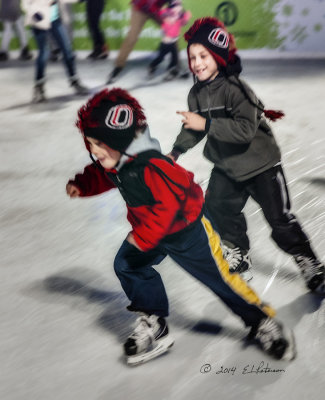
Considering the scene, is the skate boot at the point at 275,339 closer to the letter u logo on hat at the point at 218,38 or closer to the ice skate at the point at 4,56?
the letter u logo on hat at the point at 218,38

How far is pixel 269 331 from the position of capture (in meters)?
1.73

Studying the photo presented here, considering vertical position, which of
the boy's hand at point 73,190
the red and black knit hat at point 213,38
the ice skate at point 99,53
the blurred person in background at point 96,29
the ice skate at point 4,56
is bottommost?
the ice skate at point 4,56

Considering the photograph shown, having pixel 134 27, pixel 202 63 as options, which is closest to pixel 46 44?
pixel 134 27

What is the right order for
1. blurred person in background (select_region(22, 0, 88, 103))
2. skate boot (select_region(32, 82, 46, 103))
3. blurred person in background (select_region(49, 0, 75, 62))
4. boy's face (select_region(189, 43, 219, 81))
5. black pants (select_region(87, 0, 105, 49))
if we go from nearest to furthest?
boy's face (select_region(189, 43, 219, 81)), blurred person in background (select_region(22, 0, 88, 103)), skate boot (select_region(32, 82, 46, 103)), black pants (select_region(87, 0, 105, 49)), blurred person in background (select_region(49, 0, 75, 62))

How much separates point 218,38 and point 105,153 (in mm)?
623

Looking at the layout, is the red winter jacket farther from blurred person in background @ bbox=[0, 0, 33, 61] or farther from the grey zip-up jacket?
blurred person in background @ bbox=[0, 0, 33, 61]

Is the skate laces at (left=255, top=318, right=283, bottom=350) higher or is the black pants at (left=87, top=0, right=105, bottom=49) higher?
the skate laces at (left=255, top=318, right=283, bottom=350)

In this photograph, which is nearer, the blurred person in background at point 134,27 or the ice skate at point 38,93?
the ice skate at point 38,93

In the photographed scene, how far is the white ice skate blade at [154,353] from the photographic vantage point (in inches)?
70.0

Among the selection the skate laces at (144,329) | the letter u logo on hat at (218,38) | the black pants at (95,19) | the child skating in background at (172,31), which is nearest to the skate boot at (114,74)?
the child skating in background at (172,31)

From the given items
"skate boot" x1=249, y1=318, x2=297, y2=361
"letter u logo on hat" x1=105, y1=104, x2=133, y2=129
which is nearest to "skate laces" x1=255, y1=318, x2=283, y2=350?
"skate boot" x1=249, y1=318, x2=297, y2=361

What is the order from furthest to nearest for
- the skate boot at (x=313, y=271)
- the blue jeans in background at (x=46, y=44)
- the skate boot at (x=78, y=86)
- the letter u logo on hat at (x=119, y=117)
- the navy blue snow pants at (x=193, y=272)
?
the skate boot at (x=78, y=86) < the blue jeans in background at (x=46, y=44) < the skate boot at (x=313, y=271) < the navy blue snow pants at (x=193, y=272) < the letter u logo on hat at (x=119, y=117)

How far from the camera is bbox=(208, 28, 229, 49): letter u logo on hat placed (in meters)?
1.82

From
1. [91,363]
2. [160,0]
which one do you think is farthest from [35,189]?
[160,0]
